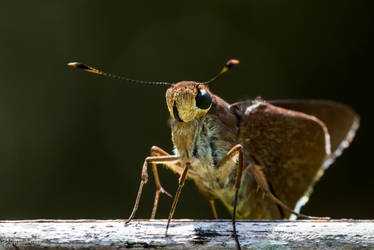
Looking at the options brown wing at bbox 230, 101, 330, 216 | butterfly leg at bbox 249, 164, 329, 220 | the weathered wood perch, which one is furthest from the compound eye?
the weathered wood perch

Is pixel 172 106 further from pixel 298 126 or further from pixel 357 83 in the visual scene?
pixel 357 83

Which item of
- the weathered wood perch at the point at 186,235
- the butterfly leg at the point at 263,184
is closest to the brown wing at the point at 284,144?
the butterfly leg at the point at 263,184

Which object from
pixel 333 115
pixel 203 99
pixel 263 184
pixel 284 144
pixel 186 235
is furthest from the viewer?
pixel 333 115

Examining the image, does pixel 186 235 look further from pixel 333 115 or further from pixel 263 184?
pixel 333 115

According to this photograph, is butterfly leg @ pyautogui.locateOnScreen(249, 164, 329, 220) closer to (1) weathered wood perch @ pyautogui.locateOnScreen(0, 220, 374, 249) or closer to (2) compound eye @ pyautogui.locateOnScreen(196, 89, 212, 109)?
(2) compound eye @ pyautogui.locateOnScreen(196, 89, 212, 109)

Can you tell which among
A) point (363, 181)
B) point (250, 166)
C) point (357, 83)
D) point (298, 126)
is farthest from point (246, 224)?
point (357, 83)

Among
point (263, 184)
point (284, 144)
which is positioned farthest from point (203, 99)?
point (284, 144)

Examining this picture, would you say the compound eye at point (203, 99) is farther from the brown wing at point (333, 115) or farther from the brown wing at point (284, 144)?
the brown wing at point (333, 115)
